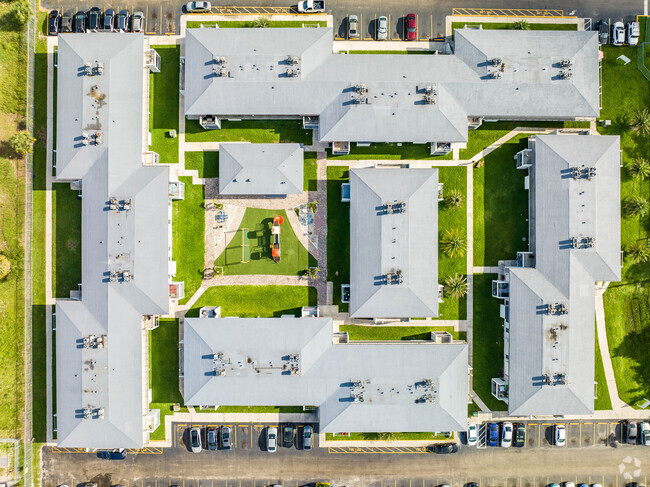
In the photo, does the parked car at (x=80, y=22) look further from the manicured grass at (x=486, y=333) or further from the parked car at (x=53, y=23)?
→ the manicured grass at (x=486, y=333)

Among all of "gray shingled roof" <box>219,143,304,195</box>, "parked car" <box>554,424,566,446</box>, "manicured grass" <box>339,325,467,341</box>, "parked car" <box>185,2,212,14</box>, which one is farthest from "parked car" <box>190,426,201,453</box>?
"parked car" <box>185,2,212,14</box>

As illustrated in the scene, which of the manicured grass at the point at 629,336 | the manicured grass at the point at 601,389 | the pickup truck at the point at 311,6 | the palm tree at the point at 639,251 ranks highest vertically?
the pickup truck at the point at 311,6

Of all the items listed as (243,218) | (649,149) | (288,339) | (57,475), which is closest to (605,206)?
(649,149)

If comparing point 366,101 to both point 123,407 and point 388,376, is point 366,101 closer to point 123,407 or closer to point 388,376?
point 388,376

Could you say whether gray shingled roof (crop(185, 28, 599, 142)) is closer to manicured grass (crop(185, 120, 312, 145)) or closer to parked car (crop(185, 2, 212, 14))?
manicured grass (crop(185, 120, 312, 145))

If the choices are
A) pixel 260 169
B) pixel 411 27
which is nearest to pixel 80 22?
pixel 260 169

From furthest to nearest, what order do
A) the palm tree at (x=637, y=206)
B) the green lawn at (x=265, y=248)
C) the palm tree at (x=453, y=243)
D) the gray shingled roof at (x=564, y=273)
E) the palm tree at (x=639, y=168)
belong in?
the green lawn at (x=265, y=248) → the palm tree at (x=639, y=168) → the palm tree at (x=637, y=206) → the palm tree at (x=453, y=243) → the gray shingled roof at (x=564, y=273)

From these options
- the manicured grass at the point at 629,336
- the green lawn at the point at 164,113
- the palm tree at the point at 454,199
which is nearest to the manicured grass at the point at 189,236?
the green lawn at the point at 164,113

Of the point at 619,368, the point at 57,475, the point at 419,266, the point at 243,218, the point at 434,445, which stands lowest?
the point at 57,475
